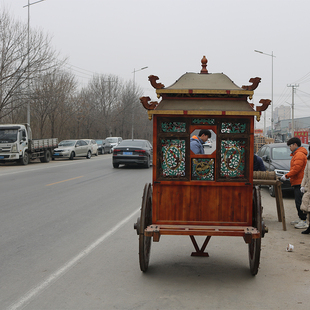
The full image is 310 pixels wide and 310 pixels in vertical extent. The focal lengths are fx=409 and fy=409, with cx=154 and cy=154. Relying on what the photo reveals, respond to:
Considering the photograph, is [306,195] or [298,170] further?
[298,170]

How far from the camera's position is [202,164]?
5.12 m

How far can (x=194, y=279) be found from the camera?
4.89 meters

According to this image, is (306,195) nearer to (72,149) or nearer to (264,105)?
(264,105)

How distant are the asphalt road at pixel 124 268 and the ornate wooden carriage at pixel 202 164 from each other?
1.34ft

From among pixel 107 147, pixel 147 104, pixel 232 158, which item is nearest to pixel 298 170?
pixel 232 158

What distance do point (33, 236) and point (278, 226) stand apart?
4655mm

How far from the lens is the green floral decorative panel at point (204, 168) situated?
5.11m

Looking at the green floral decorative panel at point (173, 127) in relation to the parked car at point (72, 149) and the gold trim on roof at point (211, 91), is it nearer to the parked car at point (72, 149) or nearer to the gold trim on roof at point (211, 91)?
the gold trim on roof at point (211, 91)

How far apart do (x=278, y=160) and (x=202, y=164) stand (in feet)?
27.2

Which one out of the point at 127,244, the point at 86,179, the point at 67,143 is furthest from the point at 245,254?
the point at 67,143

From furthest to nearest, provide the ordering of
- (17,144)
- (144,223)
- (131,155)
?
1. (17,144)
2. (131,155)
3. (144,223)

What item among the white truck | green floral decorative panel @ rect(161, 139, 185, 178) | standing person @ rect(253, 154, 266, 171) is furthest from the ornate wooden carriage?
the white truck

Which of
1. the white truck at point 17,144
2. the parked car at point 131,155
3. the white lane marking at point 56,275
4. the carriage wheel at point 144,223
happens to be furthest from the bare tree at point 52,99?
the carriage wheel at point 144,223

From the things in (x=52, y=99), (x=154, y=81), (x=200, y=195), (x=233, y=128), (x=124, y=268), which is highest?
(x=52, y=99)
